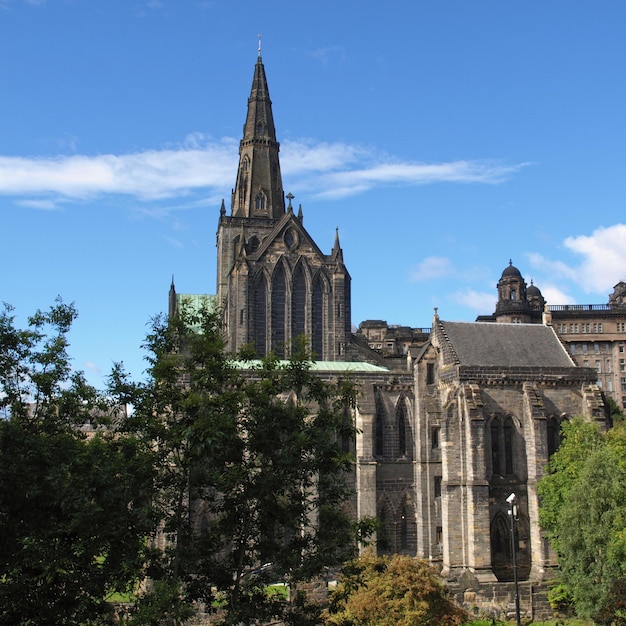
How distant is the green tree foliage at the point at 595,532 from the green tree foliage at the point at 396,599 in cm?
886

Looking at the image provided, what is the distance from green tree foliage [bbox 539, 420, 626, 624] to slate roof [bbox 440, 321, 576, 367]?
331 inches

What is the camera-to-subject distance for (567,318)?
376 ft

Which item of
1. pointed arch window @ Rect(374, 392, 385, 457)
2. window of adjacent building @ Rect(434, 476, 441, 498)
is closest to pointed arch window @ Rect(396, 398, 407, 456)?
pointed arch window @ Rect(374, 392, 385, 457)

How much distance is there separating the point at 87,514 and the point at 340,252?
47.8 m

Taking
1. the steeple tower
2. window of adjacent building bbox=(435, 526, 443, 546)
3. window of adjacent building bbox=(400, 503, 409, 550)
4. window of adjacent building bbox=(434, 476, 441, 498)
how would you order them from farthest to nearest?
the steeple tower
window of adjacent building bbox=(400, 503, 409, 550)
window of adjacent building bbox=(434, 476, 441, 498)
window of adjacent building bbox=(435, 526, 443, 546)

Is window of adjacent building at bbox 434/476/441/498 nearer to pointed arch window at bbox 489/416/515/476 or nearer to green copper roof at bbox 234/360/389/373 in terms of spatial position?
pointed arch window at bbox 489/416/515/476

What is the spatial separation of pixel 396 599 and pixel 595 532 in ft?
45.5

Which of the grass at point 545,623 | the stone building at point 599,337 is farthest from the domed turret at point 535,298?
the grass at point 545,623

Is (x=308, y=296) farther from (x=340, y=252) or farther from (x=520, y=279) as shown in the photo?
(x=520, y=279)

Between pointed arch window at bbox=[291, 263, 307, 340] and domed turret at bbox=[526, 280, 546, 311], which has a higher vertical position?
domed turret at bbox=[526, 280, 546, 311]

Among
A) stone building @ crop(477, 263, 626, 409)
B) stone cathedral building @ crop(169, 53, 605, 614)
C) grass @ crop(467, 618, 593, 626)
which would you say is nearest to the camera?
grass @ crop(467, 618, 593, 626)

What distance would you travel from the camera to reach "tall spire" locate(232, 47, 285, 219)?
80688mm

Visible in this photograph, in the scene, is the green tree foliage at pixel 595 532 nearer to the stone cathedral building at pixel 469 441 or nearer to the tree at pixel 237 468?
the stone cathedral building at pixel 469 441

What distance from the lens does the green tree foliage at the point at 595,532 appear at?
129ft
